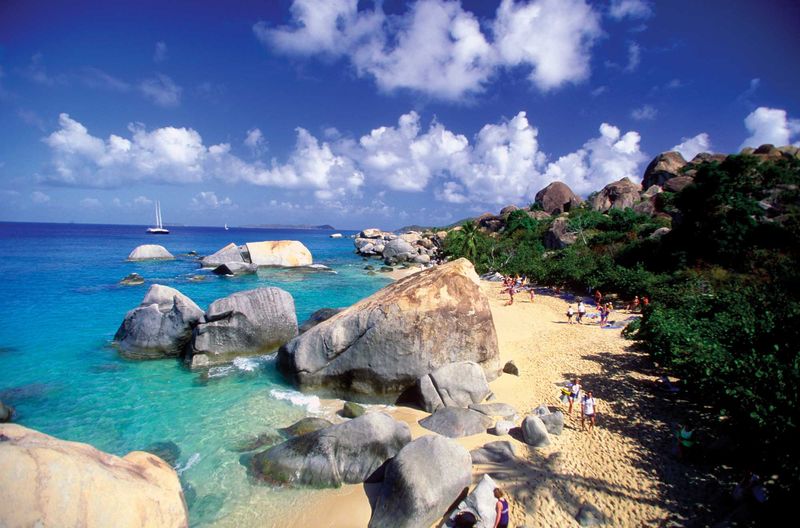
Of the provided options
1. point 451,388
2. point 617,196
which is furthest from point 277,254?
point 617,196

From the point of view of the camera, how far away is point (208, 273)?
120 feet

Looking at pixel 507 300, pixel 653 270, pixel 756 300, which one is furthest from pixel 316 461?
pixel 653 270

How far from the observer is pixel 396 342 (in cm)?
1120

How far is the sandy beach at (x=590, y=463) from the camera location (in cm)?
668

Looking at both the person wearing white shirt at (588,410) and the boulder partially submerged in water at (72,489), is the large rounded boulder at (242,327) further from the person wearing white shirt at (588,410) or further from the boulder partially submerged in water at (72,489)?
the person wearing white shirt at (588,410)

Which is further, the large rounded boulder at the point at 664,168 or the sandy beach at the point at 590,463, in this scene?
the large rounded boulder at the point at 664,168

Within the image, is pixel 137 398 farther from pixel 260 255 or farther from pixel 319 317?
pixel 260 255

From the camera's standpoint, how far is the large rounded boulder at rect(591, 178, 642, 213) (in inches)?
1886

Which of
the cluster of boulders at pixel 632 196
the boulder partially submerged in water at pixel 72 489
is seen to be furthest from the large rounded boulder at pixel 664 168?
the boulder partially submerged in water at pixel 72 489

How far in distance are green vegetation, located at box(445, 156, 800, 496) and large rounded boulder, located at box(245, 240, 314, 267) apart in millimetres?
18598

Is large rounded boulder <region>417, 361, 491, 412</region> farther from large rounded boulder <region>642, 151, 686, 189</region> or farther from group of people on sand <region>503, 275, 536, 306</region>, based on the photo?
large rounded boulder <region>642, 151, 686, 189</region>

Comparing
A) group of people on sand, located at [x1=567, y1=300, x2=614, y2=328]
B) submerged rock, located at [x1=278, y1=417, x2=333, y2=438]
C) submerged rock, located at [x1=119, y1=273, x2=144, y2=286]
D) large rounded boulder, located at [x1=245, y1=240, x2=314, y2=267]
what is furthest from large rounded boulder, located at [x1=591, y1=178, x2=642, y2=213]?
submerged rock, located at [x1=119, y1=273, x2=144, y2=286]

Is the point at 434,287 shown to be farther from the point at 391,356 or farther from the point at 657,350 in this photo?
the point at 657,350

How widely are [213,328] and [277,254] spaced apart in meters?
28.8
